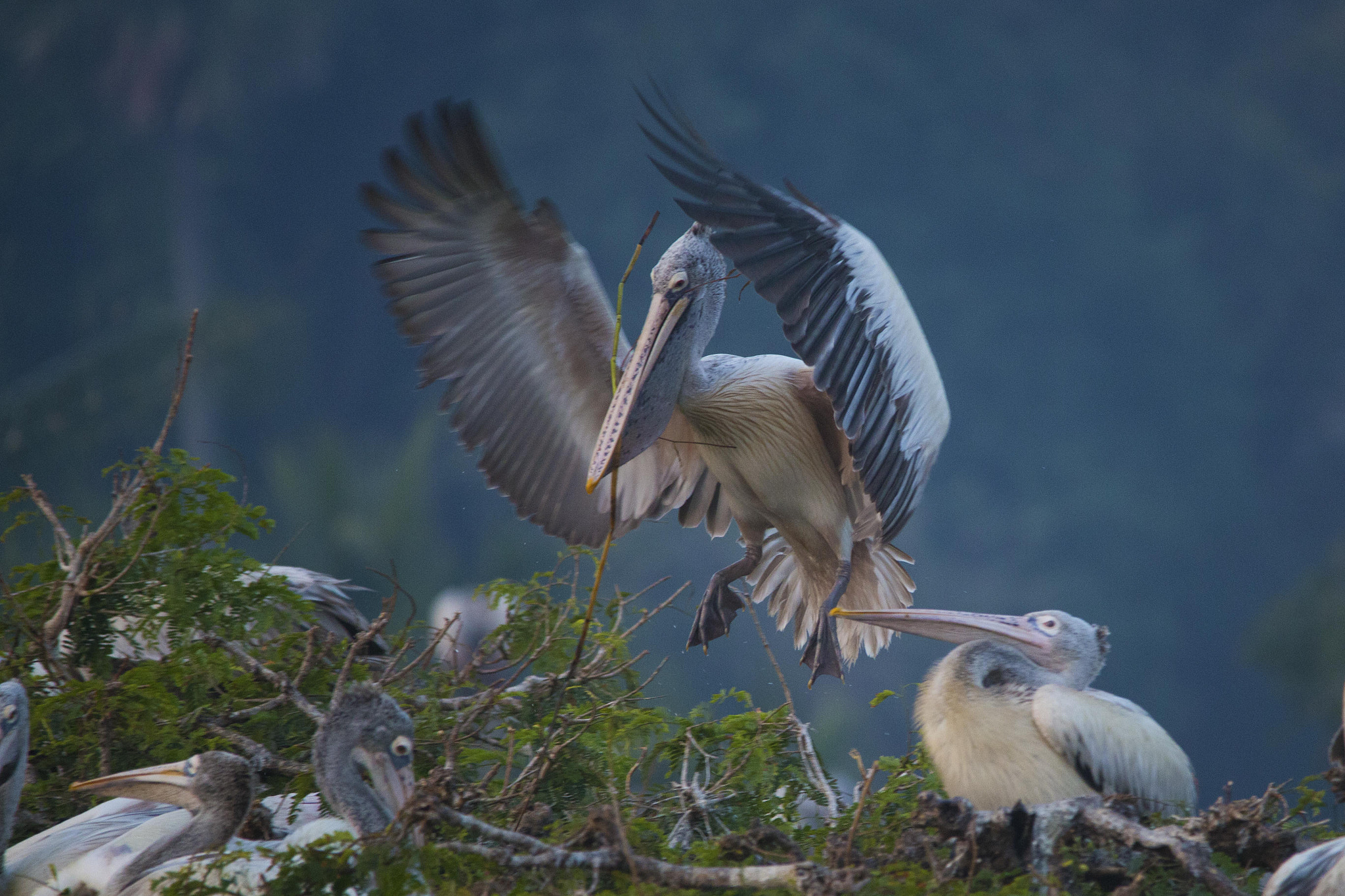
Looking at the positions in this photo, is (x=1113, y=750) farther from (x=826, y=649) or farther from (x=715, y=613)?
(x=715, y=613)

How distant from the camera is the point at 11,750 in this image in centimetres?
224

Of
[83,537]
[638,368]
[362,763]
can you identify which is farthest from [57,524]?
[638,368]

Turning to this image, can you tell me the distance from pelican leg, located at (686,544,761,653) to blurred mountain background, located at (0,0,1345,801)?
48.3ft

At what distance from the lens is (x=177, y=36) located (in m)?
25.9

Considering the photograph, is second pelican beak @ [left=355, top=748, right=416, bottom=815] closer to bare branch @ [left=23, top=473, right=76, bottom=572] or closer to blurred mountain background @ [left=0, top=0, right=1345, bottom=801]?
bare branch @ [left=23, top=473, right=76, bottom=572]

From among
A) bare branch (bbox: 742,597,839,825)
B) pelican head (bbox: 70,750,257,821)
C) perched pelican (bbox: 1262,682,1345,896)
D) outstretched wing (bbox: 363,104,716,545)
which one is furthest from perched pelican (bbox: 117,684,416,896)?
perched pelican (bbox: 1262,682,1345,896)

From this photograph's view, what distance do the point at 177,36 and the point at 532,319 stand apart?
26.1 meters

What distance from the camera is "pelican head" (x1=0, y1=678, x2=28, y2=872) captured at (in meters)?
2.23

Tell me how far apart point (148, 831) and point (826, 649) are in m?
1.44

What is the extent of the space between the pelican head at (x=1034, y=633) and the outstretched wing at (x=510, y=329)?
91cm

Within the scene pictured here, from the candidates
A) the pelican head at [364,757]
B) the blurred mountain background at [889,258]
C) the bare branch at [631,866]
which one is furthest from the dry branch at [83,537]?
the blurred mountain background at [889,258]

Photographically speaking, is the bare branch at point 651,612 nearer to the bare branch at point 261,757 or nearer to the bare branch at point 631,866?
the bare branch at point 261,757

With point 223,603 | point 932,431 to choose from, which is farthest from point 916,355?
point 223,603

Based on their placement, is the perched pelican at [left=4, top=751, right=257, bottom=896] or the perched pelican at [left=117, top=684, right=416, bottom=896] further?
the perched pelican at [left=4, top=751, right=257, bottom=896]
